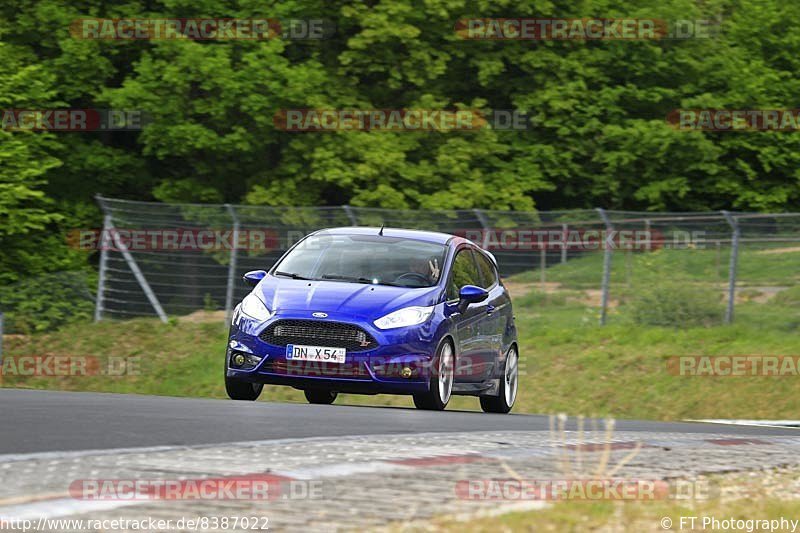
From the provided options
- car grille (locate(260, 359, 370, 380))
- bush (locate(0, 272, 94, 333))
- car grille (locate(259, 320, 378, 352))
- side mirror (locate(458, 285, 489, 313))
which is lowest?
bush (locate(0, 272, 94, 333))

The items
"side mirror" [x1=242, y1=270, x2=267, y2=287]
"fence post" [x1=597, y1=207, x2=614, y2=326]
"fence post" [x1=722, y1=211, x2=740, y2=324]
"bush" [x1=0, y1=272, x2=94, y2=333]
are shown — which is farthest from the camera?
"bush" [x1=0, y1=272, x2=94, y2=333]

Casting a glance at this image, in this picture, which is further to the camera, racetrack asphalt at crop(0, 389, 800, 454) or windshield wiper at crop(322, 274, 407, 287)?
windshield wiper at crop(322, 274, 407, 287)

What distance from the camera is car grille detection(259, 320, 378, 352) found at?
14.2m

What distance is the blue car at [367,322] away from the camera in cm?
1426

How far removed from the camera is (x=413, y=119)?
38.7 m

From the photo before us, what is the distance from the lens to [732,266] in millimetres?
25922

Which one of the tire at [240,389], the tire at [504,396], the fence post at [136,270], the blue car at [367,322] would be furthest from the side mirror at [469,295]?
the fence post at [136,270]

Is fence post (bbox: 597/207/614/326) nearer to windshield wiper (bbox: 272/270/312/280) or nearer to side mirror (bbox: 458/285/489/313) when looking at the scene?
side mirror (bbox: 458/285/489/313)

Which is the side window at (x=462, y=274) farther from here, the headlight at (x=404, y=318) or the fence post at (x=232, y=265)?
the fence post at (x=232, y=265)

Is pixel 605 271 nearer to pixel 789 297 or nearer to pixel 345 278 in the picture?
pixel 789 297

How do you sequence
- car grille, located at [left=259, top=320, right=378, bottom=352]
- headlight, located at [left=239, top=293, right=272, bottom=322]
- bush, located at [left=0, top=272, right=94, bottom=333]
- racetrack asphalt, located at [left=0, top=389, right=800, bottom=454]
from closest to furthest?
racetrack asphalt, located at [left=0, top=389, right=800, bottom=454] → car grille, located at [left=259, top=320, right=378, bottom=352] → headlight, located at [left=239, top=293, right=272, bottom=322] → bush, located at [left=0, top=272, right=94, bottom=333]

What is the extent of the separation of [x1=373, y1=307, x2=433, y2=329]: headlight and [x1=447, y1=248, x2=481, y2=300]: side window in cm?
78

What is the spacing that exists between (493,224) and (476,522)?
2146 centimetres

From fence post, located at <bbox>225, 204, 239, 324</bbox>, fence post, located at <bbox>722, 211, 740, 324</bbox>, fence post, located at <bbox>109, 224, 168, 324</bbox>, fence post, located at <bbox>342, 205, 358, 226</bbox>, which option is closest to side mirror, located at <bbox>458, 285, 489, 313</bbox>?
fence post, located at <bbox>722, 211, 740, 324</bbox>
